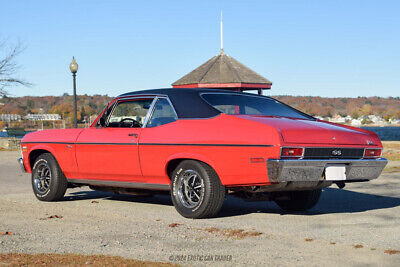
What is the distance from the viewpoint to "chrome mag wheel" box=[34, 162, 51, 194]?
826 centimetres

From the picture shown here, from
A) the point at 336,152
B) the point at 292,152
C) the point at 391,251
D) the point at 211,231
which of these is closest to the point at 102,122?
the point at 211,231

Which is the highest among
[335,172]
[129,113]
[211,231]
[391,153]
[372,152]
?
[129,113]

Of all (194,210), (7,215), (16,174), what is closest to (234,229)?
(194,210)

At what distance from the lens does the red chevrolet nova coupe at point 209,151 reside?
228 inches

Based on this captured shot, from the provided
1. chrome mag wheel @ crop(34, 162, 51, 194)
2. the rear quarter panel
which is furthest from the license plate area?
chrome mag wheel @ crop(34, 162, 51, 194)

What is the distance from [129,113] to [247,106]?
170cm

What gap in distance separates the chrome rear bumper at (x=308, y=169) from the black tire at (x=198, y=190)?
0.75 meters

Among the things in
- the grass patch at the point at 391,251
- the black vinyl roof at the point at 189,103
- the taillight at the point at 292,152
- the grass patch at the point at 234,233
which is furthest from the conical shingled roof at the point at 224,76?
the grass patch at the point at 391,251

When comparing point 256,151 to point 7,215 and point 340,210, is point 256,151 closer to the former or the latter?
point 340,210

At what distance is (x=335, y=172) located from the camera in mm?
5973

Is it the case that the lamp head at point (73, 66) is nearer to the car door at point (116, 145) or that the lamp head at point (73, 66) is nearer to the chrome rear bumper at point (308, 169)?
the car door at point (116, 145)

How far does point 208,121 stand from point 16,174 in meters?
8.62

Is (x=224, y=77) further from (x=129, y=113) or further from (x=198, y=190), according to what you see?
(x=198, y=190)

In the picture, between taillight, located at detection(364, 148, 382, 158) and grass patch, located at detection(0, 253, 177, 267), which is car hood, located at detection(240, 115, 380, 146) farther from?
grass patch, located at detection(0, 253, 177, 267)
